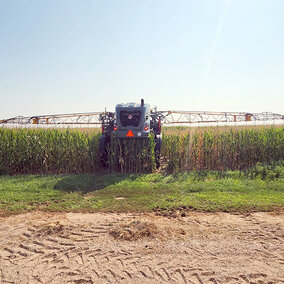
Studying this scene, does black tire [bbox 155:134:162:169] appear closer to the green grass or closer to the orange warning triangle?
the orange warning triangle

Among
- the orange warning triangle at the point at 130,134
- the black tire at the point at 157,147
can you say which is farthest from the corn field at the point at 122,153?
the orange warning triangle at the point at 130,134

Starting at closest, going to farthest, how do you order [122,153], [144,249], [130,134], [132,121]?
[144,249], [130,134], [132,121], [122,153]

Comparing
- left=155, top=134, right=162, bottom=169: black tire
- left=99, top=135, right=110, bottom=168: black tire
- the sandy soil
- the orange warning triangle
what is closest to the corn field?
left=99, top=135, right=110, bottom=168: black tire

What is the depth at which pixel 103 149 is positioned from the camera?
8.80m

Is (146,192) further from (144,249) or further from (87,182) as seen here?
(144,249)

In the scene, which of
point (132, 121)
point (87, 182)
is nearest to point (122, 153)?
point (132, 121)

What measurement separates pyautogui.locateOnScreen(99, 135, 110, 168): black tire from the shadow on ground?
3.30 ft

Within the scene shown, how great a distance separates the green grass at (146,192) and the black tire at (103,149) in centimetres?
101

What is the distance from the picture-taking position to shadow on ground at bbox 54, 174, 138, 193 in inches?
271

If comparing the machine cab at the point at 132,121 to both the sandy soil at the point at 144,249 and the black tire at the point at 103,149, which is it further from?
the sandy soil at the point at 144,249

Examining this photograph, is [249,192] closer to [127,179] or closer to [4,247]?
[127,179]

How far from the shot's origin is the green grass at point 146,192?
208 inches

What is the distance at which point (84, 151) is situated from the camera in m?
8.95

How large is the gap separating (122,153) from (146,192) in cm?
289
